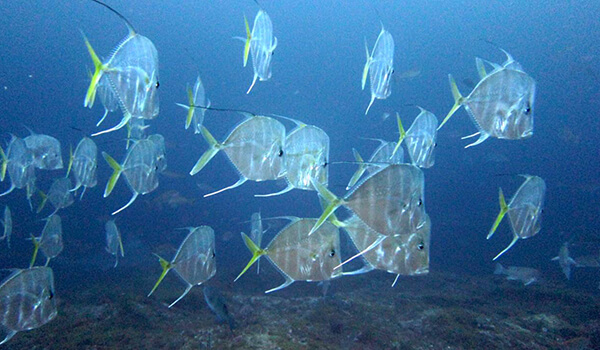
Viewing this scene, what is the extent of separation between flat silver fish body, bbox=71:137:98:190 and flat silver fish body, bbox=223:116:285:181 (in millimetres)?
2953

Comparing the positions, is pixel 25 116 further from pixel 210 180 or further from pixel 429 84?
pixel 429 84

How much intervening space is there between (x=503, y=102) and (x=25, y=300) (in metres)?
4.42

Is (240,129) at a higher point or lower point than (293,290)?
higher

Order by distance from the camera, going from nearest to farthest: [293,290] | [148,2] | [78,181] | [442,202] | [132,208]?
[78,181], [293,290], [132,208], [442,202], [148,2]

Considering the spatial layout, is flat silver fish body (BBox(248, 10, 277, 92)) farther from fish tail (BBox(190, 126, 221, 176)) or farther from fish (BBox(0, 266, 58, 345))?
fish (BBox(0, 266, 58, 345))

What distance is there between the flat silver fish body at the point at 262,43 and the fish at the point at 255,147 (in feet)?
2.55

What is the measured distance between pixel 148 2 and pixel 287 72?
83.0ft

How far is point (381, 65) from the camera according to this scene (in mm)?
3420

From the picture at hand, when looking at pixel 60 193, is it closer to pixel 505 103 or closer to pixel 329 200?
pixel 329 200

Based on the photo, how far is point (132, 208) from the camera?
1781cm

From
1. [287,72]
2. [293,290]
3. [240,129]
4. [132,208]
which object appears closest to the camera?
[240,129]

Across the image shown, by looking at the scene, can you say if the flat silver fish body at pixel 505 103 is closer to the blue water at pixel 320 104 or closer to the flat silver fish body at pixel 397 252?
the flat silver fish body at pixel 397 252

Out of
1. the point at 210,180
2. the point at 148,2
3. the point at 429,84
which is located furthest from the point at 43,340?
the point at 429,84

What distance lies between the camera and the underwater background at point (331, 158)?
544 centimetres
